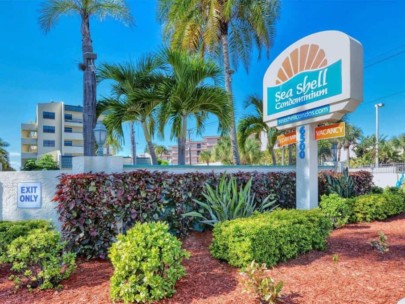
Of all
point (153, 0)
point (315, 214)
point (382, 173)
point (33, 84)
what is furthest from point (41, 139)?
point (315, 214)

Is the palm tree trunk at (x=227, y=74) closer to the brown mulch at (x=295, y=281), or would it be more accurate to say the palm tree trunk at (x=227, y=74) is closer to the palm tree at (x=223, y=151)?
the brown mulch at (x=295, y=281)

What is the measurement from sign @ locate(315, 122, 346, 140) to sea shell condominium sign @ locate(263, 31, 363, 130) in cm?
20

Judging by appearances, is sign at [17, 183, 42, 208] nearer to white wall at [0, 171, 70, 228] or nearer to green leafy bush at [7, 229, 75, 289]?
white wall at [0, 171, 70, 228]

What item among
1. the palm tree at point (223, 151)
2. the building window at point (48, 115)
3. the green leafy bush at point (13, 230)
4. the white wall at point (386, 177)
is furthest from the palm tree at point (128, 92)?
the building window at point (48, 115)

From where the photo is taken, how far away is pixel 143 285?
275 cm

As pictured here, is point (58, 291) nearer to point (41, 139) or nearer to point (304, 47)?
point (304, 47)

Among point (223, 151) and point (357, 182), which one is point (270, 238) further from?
point (223, 151)

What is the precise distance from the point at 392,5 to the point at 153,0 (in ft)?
35.2

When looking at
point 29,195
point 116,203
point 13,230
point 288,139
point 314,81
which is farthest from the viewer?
point 288,139

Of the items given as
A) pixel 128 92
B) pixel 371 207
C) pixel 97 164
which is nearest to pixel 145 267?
pixel 97 164

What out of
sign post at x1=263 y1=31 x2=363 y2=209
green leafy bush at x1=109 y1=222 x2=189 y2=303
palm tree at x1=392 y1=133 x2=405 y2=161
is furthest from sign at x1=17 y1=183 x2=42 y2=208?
palm tree at x1=392 y1=133 x2=405 y2=161

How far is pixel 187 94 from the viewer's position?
7102 millimetres

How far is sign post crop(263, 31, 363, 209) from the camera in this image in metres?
5.52

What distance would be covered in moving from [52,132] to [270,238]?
47.7 meters
